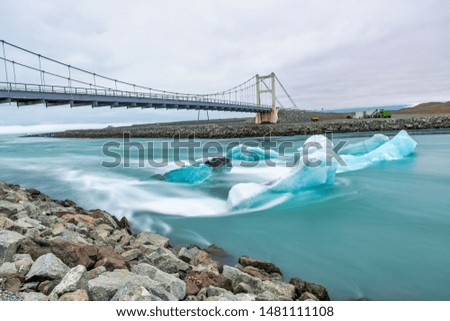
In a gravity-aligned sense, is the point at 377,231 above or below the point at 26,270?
below

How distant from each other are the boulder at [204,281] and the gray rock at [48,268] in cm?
92

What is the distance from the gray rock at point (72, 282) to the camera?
203 cm

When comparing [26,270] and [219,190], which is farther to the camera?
[219,190]

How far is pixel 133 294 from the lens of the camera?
Result: 1.98 metres

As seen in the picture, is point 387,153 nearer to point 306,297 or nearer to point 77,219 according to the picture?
point 306,297

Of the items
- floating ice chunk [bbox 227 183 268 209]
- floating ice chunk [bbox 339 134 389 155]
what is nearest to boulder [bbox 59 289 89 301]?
floating ice chunk [bbox 227 183 268 209]

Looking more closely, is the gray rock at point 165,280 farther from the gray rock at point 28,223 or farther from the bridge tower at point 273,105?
the bridge tower at point 273,105

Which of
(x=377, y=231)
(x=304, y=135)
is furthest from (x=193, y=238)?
(x=304, y=135)

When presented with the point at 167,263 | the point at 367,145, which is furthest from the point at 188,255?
the point at 367,145

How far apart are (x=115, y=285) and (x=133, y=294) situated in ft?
0.75
